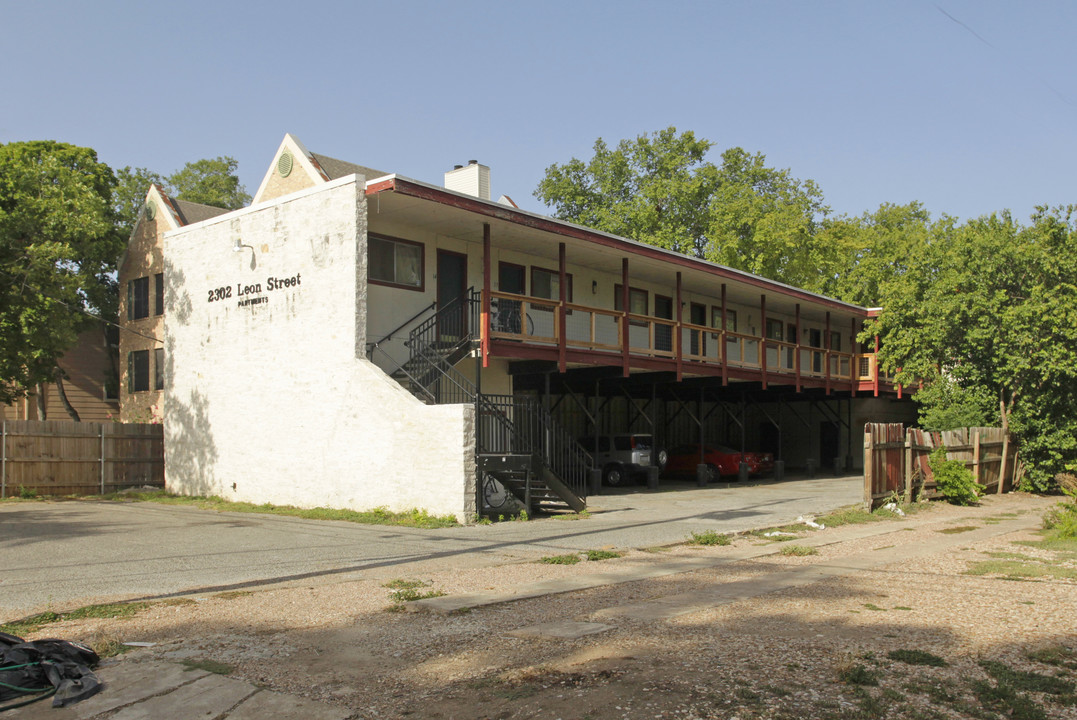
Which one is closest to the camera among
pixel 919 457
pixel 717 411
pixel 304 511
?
pixel 304 511

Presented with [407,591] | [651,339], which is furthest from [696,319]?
[407,591]

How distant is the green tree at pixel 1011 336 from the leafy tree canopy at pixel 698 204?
18869 millimetres

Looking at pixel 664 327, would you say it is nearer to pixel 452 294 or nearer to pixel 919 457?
pixel 452 294

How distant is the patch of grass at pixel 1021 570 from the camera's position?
989 cm

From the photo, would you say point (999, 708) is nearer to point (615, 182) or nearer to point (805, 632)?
point (805, 632)

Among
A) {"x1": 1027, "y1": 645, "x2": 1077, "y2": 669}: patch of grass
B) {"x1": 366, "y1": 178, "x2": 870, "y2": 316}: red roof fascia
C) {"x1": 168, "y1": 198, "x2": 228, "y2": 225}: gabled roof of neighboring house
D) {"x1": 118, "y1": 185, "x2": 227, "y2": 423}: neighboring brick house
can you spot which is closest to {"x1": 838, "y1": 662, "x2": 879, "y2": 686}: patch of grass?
{"x1": 1027, "y1": 645, "x2": 1077, "y2": 669}: patch of grass

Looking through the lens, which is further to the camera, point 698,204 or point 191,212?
point 698,204

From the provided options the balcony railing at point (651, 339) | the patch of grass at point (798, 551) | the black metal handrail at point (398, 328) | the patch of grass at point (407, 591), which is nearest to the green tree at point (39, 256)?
the black metal handrail at point (398, 328)

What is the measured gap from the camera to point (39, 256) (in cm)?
2448

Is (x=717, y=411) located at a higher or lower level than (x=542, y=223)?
lower

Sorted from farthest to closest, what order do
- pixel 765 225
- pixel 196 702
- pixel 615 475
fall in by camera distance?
1. pixel 765 225
2. pixel 615 475
3. pixel 196 702

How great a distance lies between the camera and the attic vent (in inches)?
1157

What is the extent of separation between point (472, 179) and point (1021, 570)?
20.8m

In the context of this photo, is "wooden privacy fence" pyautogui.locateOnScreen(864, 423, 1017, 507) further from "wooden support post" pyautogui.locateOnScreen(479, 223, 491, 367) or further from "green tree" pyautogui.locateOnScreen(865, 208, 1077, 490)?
"wooden support post" pyautogui.locateOnScreen(479, 223, 491, 367)
